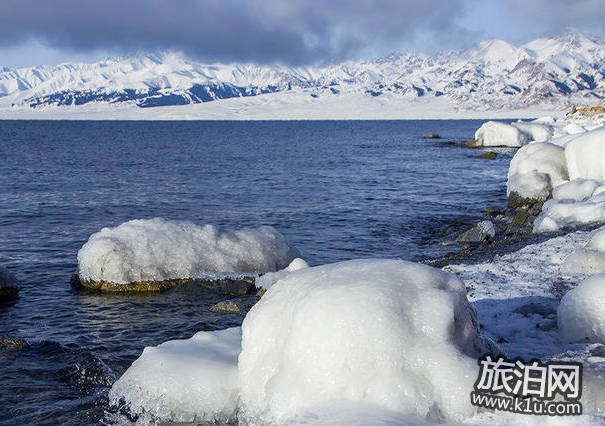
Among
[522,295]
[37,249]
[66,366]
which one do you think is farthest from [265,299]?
[37,249]

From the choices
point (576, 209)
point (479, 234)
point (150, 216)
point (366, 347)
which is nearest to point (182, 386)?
point (366, 347)

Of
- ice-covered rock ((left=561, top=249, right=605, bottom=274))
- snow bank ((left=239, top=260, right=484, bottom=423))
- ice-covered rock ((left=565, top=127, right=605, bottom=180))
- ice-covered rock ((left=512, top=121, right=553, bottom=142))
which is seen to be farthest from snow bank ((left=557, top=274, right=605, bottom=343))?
ice-covered rock ((left=512, top=121, right=553, bottom=142))

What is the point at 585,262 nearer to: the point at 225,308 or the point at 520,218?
the point at 225,308

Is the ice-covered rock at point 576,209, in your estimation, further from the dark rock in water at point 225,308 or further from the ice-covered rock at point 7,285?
the ice-covered rock at point 7,285

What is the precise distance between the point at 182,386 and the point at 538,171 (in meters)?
24.1

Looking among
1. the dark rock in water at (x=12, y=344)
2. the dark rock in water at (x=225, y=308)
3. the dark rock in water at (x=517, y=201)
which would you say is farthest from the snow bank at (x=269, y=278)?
the dark rock in water at (x=517, y=201)

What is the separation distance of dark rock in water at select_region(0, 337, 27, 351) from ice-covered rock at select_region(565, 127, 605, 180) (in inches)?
875

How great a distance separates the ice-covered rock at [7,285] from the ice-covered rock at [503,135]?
213 feet

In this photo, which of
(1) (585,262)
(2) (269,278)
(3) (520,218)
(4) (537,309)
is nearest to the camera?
(4) (537,309)

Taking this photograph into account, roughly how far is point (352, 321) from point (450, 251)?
44.2ft

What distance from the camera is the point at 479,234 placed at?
20.2 meters

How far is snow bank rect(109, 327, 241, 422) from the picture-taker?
7652 millimetres

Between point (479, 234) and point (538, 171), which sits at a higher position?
point (538, 171)

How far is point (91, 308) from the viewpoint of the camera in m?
13.8
